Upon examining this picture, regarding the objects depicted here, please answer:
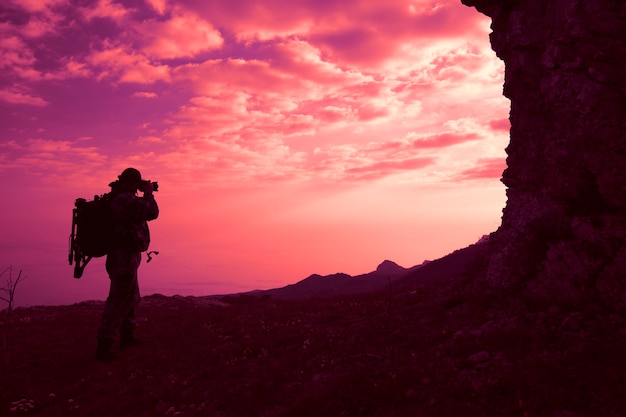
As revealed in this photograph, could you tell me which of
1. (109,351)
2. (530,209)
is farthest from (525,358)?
(109,351)

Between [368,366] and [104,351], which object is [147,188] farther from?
[368,366]

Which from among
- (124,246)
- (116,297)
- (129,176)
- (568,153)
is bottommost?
(116,297)

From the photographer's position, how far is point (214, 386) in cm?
1096

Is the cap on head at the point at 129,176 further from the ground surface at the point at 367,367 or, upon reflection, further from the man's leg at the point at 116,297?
the ground surface at the point at 367,367

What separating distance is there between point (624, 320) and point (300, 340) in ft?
27.1

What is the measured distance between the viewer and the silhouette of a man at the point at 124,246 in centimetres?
1466

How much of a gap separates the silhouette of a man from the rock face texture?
11.4 metres

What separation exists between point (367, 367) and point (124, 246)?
387 inches

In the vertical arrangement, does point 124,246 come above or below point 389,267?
above

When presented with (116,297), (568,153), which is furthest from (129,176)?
(568,153)

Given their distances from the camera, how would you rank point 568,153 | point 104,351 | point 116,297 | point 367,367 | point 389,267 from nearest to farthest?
point 367,367 → point 568,153 → point 104,351 → point 116,297 → point 389,267

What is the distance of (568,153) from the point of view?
11.1 metres

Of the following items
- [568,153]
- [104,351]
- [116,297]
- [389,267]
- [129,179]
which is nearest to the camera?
[568,153]

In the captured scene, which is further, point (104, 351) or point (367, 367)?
point (104, 351)
